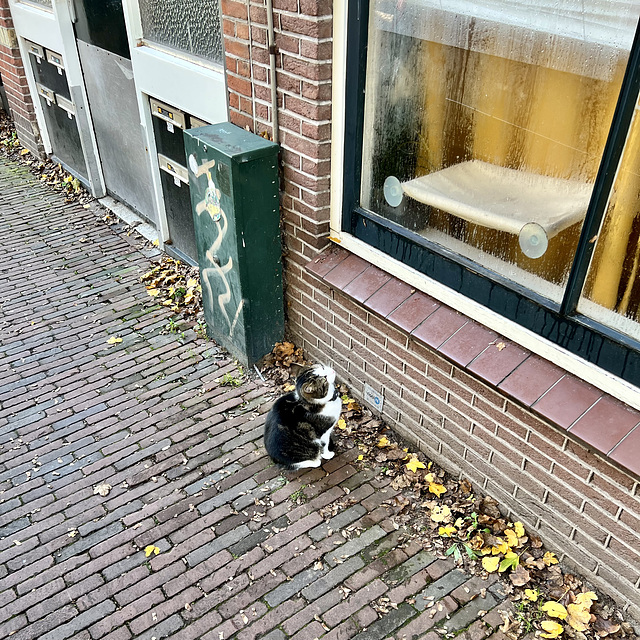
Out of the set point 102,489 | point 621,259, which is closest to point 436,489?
point 621,259

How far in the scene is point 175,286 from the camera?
5879 mm

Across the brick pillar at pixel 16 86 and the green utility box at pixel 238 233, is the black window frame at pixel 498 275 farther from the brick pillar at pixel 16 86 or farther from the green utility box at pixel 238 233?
the brick pillar at pixel 16 86

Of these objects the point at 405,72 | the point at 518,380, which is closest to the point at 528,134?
the point at 405,72

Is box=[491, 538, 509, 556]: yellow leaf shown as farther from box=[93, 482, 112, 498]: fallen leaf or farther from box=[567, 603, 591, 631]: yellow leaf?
box=[93, 482, 112, 498]: fallen leaf

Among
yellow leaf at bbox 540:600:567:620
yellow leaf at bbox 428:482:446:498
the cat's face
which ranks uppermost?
the cat's face

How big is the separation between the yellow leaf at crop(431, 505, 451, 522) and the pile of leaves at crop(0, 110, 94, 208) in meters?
6.02

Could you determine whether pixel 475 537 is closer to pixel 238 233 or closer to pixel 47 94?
pixel 238 233

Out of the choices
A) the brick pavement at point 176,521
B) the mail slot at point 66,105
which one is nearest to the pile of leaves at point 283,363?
the brick pavement at point 176,521

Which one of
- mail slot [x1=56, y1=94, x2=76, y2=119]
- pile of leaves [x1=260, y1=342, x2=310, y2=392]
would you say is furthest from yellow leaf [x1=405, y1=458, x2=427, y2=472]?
mail slot [x1=56, y1=94, x2=76, y2=119]

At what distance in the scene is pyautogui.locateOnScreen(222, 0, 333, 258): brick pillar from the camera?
3527mm

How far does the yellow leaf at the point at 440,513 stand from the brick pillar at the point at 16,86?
808 cm

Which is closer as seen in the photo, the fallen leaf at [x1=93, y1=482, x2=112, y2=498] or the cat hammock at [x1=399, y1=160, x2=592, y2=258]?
the cat hammock at [x1=399, y1=160, x2=592, y2=258]

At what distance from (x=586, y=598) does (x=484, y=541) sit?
0.56 m

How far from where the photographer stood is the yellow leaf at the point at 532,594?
315 centimetres
